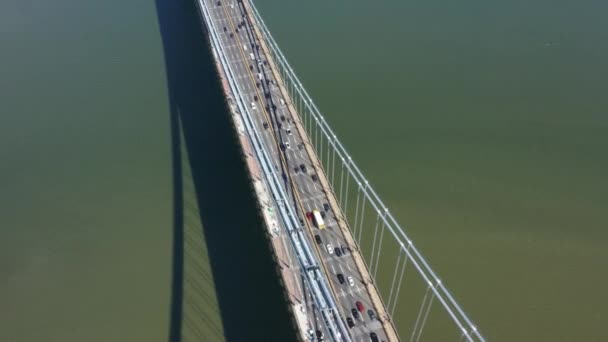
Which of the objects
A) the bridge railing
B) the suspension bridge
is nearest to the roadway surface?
the suspension bridge

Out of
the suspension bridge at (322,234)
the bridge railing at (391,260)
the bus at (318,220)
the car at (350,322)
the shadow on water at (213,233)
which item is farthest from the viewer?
the bus at (318,220)

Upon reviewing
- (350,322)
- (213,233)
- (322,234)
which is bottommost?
(350,322)

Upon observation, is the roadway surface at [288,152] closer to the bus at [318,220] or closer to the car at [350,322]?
the car at [350,322]

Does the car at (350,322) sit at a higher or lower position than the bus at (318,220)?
lower

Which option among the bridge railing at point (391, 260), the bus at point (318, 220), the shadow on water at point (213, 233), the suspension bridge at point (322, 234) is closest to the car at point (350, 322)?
the suspension bridge at point (322, 234)

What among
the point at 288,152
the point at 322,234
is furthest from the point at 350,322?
the point at 288,152

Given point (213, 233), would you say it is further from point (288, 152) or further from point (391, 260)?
point (391, 260)

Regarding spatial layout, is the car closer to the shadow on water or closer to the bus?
the shadow on water
